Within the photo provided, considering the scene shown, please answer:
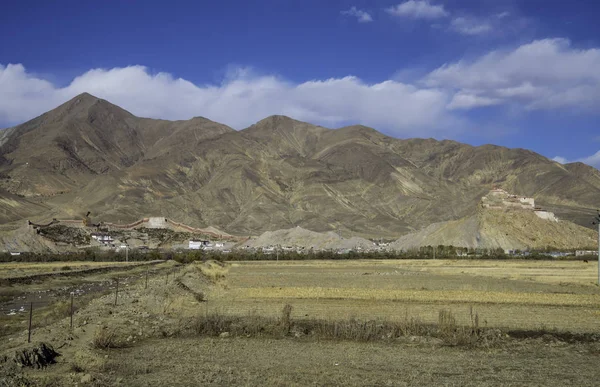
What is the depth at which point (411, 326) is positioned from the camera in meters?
20.0

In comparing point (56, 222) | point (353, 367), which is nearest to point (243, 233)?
point (56, 222)

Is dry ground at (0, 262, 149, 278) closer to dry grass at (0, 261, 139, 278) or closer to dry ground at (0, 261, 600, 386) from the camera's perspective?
dry grass at (0, 261, 139, 278)

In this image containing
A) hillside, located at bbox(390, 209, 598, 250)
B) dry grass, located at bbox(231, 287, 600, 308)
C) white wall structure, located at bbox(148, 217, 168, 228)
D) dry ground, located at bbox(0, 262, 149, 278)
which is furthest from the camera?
white wall structure, located at bbox(148, 217, 168, 228)

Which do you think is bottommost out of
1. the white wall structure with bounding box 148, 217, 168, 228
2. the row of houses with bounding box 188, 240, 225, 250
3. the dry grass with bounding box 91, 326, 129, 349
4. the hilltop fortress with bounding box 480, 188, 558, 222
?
the dry grass with bounding box 91, 326, 129, 349

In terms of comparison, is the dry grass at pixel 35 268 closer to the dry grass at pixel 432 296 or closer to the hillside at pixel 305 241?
the dry grass at pixel 432 296

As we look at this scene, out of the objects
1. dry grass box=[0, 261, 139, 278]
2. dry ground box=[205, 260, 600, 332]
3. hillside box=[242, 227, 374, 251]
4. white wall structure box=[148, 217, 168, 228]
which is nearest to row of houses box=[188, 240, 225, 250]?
hillside box=[242, 227, 374, 251]

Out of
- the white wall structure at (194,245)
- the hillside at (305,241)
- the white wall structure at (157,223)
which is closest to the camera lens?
the white wall structure at (194,245)

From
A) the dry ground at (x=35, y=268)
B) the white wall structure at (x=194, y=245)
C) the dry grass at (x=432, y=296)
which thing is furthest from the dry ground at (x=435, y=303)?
the white wall structure at (x=194, y=245)

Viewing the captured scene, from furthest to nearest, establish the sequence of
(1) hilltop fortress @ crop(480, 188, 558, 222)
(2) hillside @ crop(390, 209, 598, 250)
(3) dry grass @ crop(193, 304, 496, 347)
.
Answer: (1) hilltop fortress @ crop(480, 188, 558, 222) → (2) hillside @ crop(390, 209, 598, 250) → (3) dry grass @ crop(193, 304, 496, 347)

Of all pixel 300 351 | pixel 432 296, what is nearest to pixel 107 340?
pixel 300 351

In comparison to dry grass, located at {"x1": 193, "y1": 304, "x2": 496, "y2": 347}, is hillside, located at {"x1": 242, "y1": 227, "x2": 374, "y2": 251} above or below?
above

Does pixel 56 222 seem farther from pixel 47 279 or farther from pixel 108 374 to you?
pixel 108 374

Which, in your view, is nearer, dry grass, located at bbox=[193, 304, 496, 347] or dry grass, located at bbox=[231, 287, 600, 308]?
dry grass, located at bbox=[193, 304, 496, 347]

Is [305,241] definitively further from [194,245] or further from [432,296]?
[432,296]
